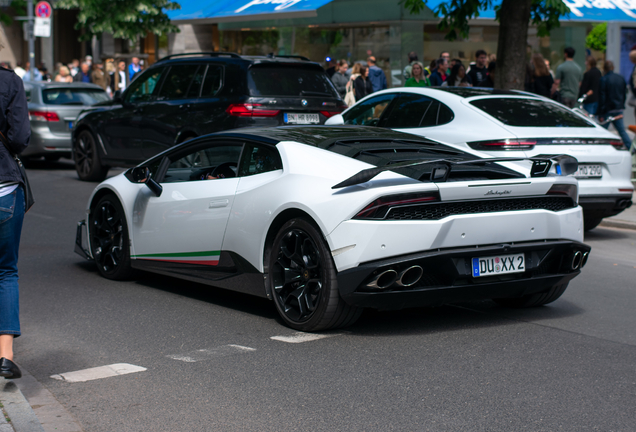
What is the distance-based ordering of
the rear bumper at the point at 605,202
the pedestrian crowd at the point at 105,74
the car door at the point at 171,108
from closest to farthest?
the rear bumper at the point at 605,202, the car door at the point at 171,108, the pedestrian crowd at the point at 105,74

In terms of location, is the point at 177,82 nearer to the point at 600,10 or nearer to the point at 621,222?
the point at 621,222

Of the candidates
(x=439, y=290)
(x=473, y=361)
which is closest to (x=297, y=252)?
(x=439, y=290)

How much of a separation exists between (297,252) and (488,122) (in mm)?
4292

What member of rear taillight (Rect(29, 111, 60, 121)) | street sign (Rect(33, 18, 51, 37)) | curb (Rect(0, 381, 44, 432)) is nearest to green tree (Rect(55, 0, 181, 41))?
street sign (Rect(33, 18, 51, 37))

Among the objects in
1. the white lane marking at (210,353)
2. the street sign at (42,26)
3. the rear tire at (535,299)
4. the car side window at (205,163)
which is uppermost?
the street sign at (42,26)

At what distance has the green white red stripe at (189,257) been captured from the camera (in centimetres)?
618

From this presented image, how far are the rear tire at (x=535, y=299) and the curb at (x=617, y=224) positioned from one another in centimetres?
475

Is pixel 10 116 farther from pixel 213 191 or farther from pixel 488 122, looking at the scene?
pixel 488 122

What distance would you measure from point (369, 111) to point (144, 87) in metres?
4.28

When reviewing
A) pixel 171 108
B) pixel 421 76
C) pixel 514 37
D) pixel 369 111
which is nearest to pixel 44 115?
pixel 171 108

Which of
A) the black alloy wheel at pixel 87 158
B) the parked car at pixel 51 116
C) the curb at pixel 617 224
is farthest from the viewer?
the parked car at pixel 51 116

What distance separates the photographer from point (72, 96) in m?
17.4

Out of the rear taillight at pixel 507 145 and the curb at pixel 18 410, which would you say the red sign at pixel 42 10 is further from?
the curb at pixel 18 410

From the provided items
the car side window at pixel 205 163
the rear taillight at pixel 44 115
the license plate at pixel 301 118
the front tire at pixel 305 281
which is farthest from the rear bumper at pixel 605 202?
the rear taillight at pixel 44 115
